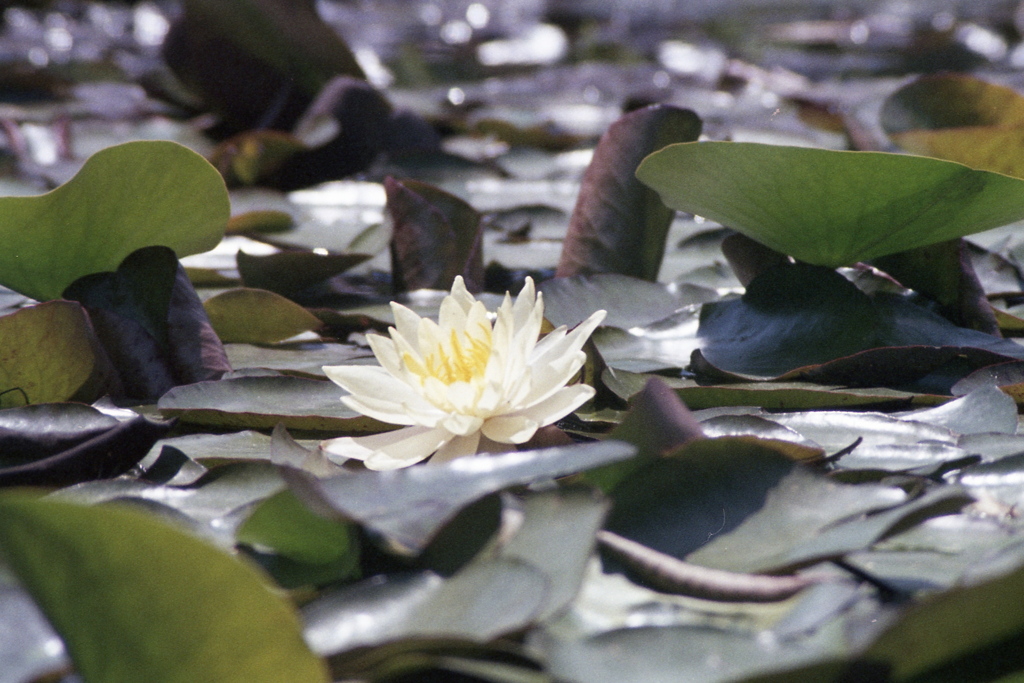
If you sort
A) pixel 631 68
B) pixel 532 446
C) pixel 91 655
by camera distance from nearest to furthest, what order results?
pixel 91 655 < pixel 532 446 < pixel 631 68

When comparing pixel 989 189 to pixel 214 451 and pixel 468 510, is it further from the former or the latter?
pixel 214 451

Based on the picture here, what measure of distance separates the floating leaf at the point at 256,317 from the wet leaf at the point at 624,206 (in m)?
0.29

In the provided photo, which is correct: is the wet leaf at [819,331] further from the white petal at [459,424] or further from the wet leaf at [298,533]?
the wet leaf at [298,533]

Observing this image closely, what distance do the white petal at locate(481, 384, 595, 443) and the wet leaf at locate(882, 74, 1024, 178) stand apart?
3.13 feet

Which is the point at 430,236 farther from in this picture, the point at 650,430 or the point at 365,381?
the point at 650,430

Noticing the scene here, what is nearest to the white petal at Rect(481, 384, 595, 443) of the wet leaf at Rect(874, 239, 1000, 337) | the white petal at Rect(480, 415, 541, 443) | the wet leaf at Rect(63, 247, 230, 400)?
the white petal at Rect(480, 415, 541, 443)

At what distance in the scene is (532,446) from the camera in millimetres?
699

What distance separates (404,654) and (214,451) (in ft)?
1.15

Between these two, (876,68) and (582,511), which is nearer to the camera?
(582,511)

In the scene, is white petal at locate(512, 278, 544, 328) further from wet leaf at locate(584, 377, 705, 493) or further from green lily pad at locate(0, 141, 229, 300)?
green lily pad at locate(0, 141, 229, 300)

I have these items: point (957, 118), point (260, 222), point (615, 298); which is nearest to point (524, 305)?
point (615, 298)

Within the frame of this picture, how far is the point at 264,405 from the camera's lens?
795mm

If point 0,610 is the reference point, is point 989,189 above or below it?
above

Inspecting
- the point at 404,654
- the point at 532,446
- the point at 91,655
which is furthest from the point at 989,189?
the point at 91,655
